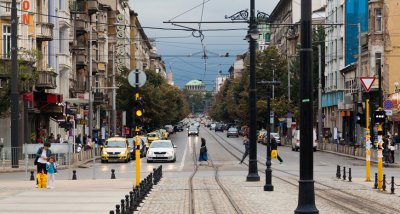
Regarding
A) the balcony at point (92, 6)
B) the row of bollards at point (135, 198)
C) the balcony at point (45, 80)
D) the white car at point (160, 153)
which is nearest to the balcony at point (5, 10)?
the balcony at point (45, 80)

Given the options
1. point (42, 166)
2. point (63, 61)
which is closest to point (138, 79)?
point (42, 166)

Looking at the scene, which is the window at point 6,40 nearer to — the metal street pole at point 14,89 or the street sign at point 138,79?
the metal street pole at point 14,89

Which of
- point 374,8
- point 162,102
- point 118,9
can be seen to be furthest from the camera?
point 118,9

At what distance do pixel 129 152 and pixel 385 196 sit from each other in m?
33.7

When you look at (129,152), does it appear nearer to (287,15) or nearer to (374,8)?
(374,8)

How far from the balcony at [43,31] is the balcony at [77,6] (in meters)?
15.9

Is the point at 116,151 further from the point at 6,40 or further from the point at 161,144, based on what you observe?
the point at 6,40

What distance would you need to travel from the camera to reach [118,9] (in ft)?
422

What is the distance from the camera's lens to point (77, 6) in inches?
3317

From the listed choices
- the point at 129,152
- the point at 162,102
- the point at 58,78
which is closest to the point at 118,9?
the point at 162,102

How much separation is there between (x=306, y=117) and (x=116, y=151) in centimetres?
4435

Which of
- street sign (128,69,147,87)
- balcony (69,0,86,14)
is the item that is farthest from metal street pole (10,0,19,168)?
balcony (69,0,86,14)

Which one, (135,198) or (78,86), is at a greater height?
(78,86)

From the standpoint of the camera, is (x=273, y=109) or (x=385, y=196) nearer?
(x=385, y=196)
